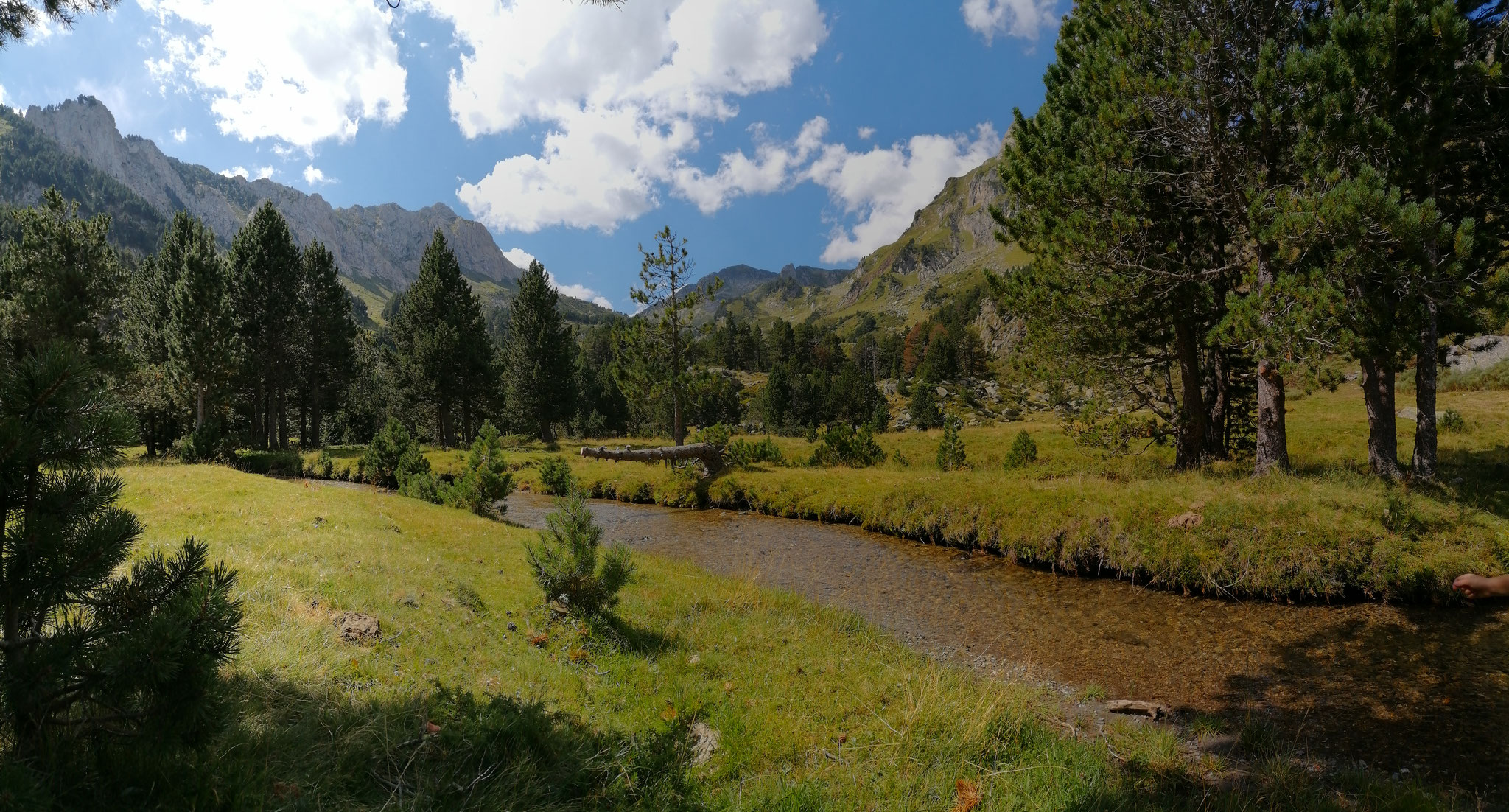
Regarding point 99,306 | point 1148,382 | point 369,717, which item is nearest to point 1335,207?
point 1148,382

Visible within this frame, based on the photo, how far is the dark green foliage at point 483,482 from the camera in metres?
17.9

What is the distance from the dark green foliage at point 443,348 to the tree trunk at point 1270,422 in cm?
4667

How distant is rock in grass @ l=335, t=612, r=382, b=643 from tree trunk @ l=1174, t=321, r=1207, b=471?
65.4 ft

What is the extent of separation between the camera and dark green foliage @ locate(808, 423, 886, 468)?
27547 millimetres

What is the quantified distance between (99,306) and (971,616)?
1565 inches

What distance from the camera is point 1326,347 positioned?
12023mm

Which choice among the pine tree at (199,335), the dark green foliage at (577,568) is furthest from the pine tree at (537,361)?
the dark green foliage at (577,568)

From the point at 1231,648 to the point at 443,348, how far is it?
4757cm

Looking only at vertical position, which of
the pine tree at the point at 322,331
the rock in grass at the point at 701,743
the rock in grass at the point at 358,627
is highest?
the pine tree at the point at 322,331

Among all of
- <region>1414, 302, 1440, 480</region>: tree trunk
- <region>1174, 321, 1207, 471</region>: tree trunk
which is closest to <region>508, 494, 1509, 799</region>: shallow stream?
<region>1414, 302, 1440, 480</region>: tree trunk

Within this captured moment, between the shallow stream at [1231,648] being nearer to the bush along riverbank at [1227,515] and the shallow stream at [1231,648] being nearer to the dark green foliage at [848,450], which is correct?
the bush along riverbank at [1227,515]

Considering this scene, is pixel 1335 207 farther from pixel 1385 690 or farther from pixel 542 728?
pixel 542 728

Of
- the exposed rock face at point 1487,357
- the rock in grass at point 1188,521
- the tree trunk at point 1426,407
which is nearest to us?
the rock in grass at point 1188,521

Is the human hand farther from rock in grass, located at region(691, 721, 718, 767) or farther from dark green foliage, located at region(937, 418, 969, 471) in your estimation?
dark green foliage, located at region(937, 418, 969, 471)
